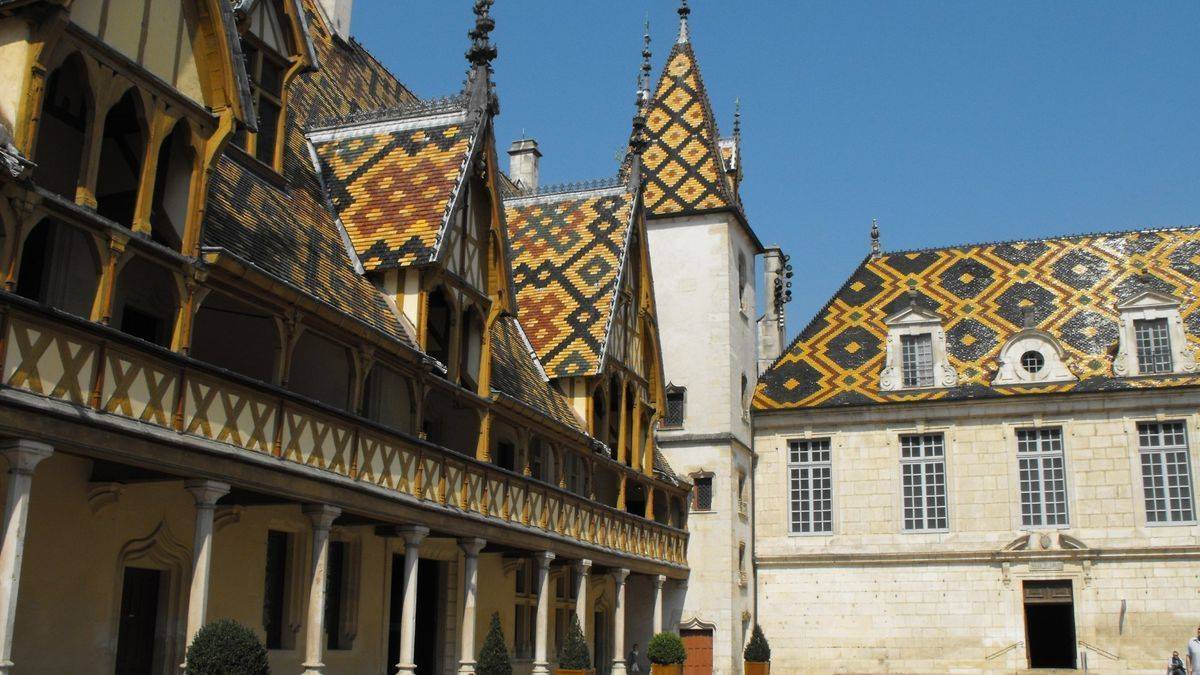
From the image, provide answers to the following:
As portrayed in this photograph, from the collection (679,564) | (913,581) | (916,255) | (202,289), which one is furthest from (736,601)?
(202,289)

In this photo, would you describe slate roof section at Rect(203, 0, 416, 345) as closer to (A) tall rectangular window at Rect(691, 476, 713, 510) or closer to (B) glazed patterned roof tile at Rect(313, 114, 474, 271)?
(B) glazed patterned roof tile at Rect(313, 114, 474, 271)

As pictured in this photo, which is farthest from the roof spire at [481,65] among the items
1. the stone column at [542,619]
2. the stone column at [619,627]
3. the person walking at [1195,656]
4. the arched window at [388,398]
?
the person walking at [1195,656]

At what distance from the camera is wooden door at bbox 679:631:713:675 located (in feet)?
102

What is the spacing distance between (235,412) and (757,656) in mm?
20871

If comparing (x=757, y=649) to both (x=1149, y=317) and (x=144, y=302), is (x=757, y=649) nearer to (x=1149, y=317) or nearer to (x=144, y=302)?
(x=1149, y=317)

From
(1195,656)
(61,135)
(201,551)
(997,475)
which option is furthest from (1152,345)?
(61,135)

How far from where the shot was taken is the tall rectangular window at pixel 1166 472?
30.4 m

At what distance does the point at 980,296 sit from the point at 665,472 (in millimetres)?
11716

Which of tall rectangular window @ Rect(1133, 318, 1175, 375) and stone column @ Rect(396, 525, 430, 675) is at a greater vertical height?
tall rectangular window @ Rect(1133, 318, 1175, 375)

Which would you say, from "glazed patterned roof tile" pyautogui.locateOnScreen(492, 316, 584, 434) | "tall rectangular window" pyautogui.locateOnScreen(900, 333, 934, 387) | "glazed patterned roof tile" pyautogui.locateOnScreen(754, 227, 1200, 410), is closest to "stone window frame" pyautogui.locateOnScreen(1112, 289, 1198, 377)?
"glazed patterned roof tile" pyautogui.locateOnScreen(754, 227, 1200, 410)

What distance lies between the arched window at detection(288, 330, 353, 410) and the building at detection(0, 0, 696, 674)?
1.7 inches

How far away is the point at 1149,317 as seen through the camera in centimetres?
3178

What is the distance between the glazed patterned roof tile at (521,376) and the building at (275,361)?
105 millimetres

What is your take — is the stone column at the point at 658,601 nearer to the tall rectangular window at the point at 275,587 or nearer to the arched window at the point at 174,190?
the tall rectangular window at the point at 275,587
